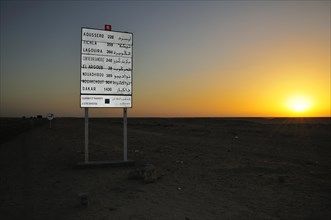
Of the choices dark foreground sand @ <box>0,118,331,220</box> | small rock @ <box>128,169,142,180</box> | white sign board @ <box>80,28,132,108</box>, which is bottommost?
dark foreground sand @ <box>0,118,331,220</box>

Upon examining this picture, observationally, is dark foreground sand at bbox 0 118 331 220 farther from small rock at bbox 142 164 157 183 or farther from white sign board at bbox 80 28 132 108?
white sign board at bbox 80 28 132 108

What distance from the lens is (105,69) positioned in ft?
40.6

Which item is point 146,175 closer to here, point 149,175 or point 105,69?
point 149,175

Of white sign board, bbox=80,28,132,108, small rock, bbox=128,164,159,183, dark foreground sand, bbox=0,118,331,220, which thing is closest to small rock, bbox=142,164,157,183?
small rock, bbox=128,164,159,183

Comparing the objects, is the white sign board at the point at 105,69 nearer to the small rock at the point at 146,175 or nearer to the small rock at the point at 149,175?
the small rock at the point at 146,175

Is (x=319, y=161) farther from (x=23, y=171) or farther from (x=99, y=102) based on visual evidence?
(x=23, y=171)

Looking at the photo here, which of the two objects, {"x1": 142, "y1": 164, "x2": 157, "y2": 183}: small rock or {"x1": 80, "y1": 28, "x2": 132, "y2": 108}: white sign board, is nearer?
{"x1": 142, "y1": 164, "x2": 157, "y2": 183}: small rock

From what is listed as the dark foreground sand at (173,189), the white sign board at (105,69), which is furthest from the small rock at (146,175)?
the white sign board at (105,69)

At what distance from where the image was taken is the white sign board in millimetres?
12023

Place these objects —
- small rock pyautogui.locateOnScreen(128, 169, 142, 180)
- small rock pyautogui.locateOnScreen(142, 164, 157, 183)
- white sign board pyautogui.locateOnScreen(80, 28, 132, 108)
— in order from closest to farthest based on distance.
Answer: small rock pyautogui.locateOnScreen(142, 164, 157, 183) → small rock pyautogui.locateOnScreen(128, 169, 142, 180) → white sign board pyautogui.locateOnScreen(80, 28, 132, 108)

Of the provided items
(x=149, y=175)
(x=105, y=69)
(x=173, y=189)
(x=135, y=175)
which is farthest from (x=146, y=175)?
(x=105, y=69)

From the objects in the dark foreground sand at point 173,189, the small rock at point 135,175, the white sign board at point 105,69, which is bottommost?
the dark foreground sand at point 173,189

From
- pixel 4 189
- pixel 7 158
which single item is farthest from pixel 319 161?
pixel 7 158

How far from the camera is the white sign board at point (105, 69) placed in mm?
12023
